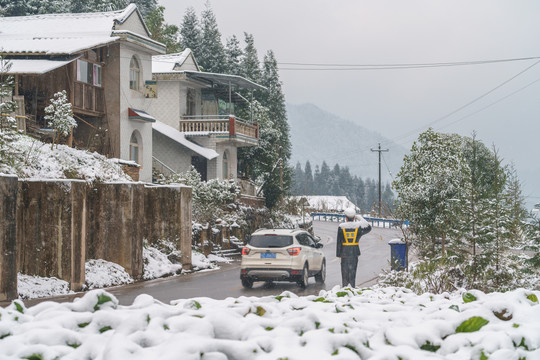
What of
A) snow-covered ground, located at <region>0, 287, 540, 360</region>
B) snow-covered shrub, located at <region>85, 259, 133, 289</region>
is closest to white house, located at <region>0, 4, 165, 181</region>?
snow-covered shrub, located at <region>85, 259, 133, 289</region>

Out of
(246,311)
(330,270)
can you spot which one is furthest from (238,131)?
(246,311)

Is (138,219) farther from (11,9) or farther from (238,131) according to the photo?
(11,9)

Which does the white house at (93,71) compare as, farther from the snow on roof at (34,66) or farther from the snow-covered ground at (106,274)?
the snow-covered ground at (106,274)

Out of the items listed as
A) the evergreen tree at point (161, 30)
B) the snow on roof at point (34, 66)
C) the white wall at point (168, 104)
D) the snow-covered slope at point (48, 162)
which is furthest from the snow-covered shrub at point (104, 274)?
the evergreen tree at point (161, 30)

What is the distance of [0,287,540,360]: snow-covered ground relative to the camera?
3.42 m

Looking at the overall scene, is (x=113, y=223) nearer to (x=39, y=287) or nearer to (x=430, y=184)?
(x=39, y=287)

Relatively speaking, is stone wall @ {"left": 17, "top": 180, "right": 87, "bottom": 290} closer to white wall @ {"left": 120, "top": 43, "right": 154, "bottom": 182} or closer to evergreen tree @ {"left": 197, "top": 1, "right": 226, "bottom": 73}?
white wall @ {"left": 120, "top": 43, "right": 154, "bottom": 182}

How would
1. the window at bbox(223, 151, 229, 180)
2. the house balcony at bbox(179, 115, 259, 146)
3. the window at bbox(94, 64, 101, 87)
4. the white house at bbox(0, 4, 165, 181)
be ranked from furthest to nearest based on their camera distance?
the window at bbox(223, 151, 229, 180), the house balcony at bbox(179, 115, 259, 146), the window at bbox(94, 64, 101, 87), the white house at bbox(0, 4, 165, 181)

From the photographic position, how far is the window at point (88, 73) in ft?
103

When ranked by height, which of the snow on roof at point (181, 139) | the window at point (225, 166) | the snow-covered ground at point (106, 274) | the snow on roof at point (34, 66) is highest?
the snow on roof at point (34, 66)

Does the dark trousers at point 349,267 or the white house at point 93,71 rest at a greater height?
the white house at point 93,71

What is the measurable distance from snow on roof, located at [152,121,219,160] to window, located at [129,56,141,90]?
19.2 feet

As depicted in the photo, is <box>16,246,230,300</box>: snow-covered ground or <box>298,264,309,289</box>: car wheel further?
<box>298,264,309,289</box>: car wheel

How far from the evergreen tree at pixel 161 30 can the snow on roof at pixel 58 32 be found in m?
28.4
